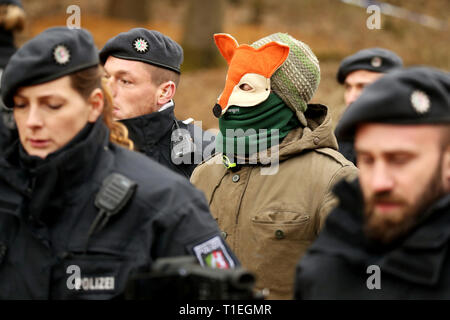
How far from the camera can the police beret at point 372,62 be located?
7.57 metres

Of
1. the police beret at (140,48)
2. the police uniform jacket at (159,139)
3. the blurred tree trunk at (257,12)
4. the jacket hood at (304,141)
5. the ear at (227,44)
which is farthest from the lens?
the blurred tree trunk at (257,12)

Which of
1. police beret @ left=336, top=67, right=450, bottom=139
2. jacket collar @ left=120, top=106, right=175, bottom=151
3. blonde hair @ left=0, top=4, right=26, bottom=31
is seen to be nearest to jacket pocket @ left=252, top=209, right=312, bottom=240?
police beret @ left=336, top=67, right=450, bottom=139

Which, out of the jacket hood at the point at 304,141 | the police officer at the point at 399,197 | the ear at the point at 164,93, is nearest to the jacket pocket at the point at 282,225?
the jacket hood at the point at 304,141

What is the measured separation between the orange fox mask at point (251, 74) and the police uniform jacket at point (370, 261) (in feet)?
5.20

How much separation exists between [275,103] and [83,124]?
144 centimetres

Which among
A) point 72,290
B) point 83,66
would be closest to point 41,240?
point 72,290

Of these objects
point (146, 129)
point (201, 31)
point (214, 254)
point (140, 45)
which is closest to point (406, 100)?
point (214, 254)

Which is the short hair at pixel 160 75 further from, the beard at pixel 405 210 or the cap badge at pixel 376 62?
the beard at pixel 405 210

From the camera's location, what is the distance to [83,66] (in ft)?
11.8

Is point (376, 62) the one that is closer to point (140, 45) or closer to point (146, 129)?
point (140, 45)

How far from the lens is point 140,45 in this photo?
5.74m

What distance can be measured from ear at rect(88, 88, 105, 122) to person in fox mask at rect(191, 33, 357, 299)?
1.15m

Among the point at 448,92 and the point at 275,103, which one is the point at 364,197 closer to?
the point at 448,92

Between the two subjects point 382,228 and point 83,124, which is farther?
point 83,124
